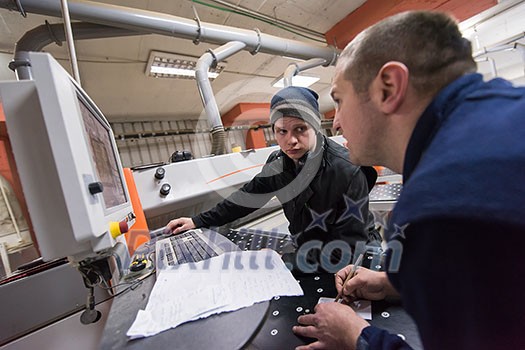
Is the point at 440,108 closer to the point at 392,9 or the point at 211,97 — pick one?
the point at 211,97

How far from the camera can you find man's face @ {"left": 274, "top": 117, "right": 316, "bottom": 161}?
3.41ft

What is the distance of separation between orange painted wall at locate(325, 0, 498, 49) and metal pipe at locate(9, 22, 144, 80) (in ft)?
7.12

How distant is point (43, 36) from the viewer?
1.33m

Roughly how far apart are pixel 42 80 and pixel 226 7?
2.09 meters

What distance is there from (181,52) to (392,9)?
7.30ft

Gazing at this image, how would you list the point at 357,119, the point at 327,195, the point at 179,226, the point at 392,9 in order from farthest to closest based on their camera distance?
the point at 392,9 → the point at 179,226 → the point at 327,195 → the point at 357,119

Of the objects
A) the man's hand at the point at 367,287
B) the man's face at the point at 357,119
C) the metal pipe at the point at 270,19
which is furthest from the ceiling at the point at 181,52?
the man's hand at the point at 367,287

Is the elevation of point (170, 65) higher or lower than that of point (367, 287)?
higher

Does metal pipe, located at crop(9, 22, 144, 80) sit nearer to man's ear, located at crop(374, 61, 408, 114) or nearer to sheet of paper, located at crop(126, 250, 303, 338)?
sheet of paper, located at crop(126, 250, 303, 338)

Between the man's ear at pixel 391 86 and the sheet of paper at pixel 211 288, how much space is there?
472 mm

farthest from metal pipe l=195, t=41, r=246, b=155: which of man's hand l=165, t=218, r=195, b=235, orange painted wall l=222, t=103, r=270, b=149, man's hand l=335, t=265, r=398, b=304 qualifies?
orange painted wall l=222, t=103, r=270, b=149

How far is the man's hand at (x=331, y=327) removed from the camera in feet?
1.35

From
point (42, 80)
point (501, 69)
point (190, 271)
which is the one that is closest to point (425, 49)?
point (42, 80)

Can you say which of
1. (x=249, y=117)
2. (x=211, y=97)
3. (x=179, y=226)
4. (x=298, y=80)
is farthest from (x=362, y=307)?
(x=249, y=117)
